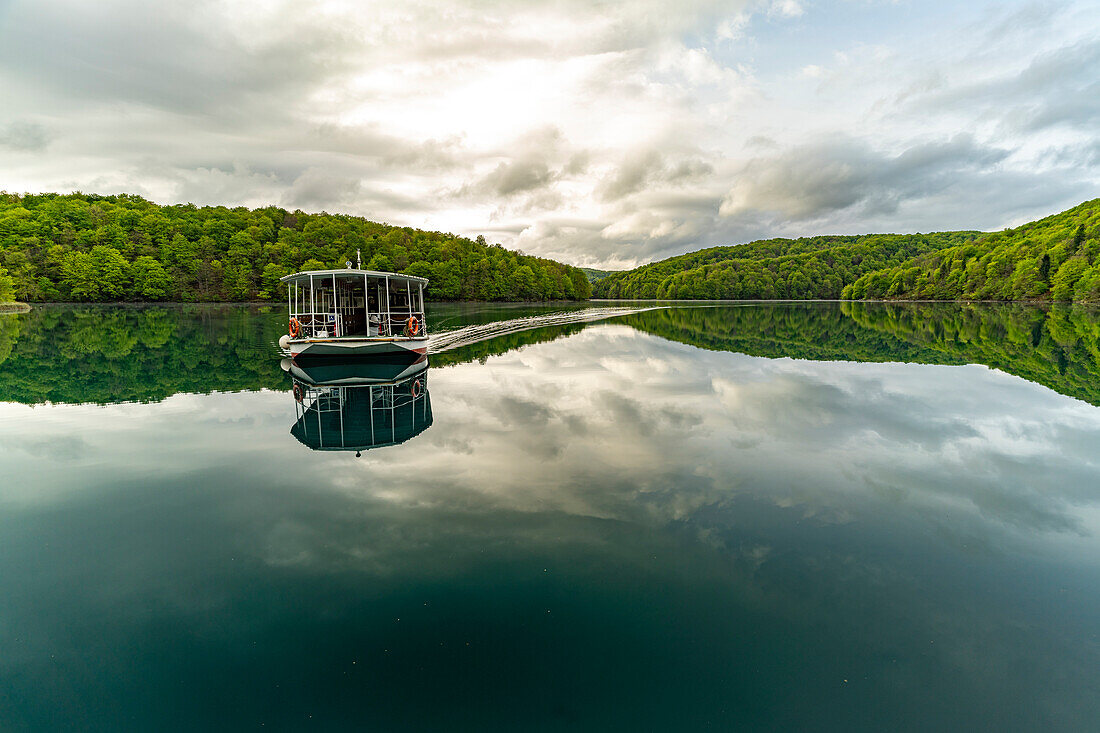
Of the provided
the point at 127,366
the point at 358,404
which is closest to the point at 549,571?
the point at 358,404

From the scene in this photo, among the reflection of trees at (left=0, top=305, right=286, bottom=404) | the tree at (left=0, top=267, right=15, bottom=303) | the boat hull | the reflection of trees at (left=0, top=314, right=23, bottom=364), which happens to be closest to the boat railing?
the boat hull

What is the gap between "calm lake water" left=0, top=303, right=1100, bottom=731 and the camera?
3.89 m

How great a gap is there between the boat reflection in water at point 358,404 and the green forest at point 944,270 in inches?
4042

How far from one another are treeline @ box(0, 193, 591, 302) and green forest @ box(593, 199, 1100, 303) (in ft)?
262

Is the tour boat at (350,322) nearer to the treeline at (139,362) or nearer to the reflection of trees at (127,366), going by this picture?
the treeline at (139,362)

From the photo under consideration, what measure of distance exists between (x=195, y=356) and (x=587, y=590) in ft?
90.0

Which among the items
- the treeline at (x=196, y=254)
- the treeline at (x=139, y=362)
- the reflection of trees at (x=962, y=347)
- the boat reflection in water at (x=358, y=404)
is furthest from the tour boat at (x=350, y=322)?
the treeline at (x=196, y=254)

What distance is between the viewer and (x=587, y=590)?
524 centimetres

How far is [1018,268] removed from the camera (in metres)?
96.9

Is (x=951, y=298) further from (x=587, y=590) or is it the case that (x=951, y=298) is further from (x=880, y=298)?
(x=587, y=590)

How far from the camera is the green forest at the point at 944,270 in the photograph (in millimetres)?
89500

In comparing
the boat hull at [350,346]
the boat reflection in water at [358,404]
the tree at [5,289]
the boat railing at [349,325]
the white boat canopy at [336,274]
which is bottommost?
the boat reflection in water at [358,404]

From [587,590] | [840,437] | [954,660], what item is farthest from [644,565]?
[840,437]

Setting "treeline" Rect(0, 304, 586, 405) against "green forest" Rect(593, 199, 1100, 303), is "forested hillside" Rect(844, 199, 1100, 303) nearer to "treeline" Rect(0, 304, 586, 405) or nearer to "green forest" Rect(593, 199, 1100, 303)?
"green forest" Rect(593, 199, 1100, 303)
